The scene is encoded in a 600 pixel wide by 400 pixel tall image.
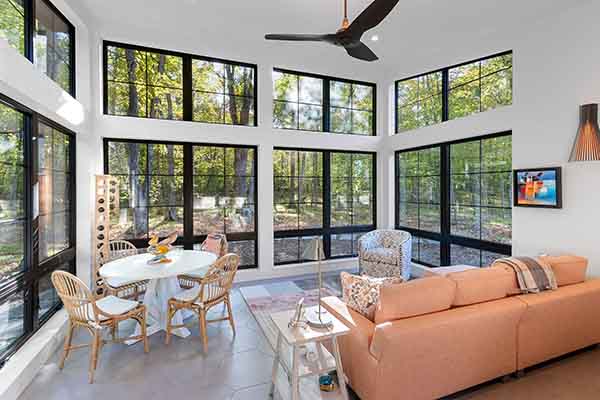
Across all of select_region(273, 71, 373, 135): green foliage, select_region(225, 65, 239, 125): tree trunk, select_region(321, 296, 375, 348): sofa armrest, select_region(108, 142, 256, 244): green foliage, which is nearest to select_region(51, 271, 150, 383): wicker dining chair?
select_region(321, 296, 375, 348): sofa armrest

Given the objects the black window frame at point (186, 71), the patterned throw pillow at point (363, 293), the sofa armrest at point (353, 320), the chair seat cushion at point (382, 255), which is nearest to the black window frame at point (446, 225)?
the chair seat cushion at point (382, 255)

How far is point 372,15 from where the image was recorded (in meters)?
2.38

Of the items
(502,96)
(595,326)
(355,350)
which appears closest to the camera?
(355,350)

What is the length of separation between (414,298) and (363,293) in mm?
390

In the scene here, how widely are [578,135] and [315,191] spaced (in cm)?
370

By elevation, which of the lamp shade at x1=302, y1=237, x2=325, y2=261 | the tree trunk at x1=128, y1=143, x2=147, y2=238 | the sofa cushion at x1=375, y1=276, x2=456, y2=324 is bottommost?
the sofa cushion at x1=375, y1=276, x2=456, y2=324

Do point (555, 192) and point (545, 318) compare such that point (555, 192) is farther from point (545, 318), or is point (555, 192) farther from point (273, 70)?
point (273, 70)

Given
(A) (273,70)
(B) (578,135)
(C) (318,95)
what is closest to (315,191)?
(C) (318,95)

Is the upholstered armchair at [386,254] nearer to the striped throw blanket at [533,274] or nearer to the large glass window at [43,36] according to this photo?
the striped throw blanket at [533,274]

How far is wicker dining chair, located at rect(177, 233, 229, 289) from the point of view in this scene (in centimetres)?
371

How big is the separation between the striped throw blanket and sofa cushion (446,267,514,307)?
101 mm

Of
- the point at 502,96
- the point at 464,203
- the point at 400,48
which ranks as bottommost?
the point at 464,203

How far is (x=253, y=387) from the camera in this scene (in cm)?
240

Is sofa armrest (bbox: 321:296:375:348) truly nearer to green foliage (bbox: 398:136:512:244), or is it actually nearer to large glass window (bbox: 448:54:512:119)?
green foliage (bbox: 398:136:512:244)
